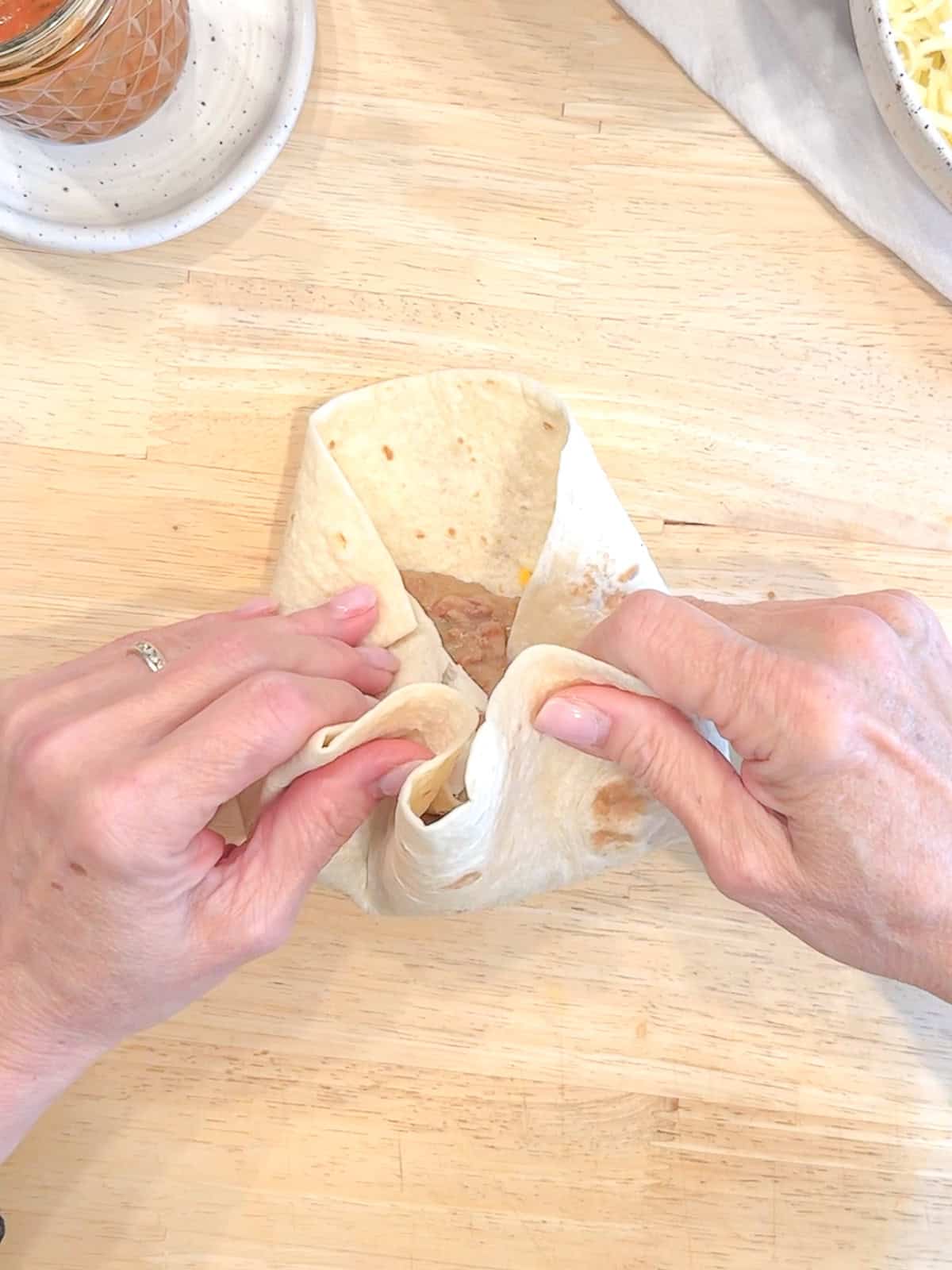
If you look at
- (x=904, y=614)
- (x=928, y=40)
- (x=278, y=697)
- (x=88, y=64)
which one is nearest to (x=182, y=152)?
(x=88, y=64)

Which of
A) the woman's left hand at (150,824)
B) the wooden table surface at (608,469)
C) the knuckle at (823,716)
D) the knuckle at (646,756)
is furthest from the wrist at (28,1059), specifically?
the knuckle at (823,716)

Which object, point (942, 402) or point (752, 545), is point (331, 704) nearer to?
point (752, 545)

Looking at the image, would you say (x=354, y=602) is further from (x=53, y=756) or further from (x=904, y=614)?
(x=904, y=614)

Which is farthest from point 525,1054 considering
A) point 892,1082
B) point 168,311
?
point 168,311

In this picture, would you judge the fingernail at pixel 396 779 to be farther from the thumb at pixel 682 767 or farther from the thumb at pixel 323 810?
the thumb at pixel 682 767

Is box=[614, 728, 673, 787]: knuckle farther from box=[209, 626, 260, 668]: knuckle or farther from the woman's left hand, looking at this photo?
box=[209, 626, 260, 668]: knuckle

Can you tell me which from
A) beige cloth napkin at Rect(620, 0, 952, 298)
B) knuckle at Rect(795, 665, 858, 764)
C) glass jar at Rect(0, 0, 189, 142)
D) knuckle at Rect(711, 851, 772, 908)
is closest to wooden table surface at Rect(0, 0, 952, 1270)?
beige cloth napkin at Rect(620, 0, 952, 298)

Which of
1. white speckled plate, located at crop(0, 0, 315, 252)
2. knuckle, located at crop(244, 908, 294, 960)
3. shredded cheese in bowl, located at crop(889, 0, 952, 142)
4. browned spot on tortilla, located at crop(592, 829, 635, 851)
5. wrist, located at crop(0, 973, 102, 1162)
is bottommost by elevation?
wrist, located at crop(0, 973, 102, 1162)
